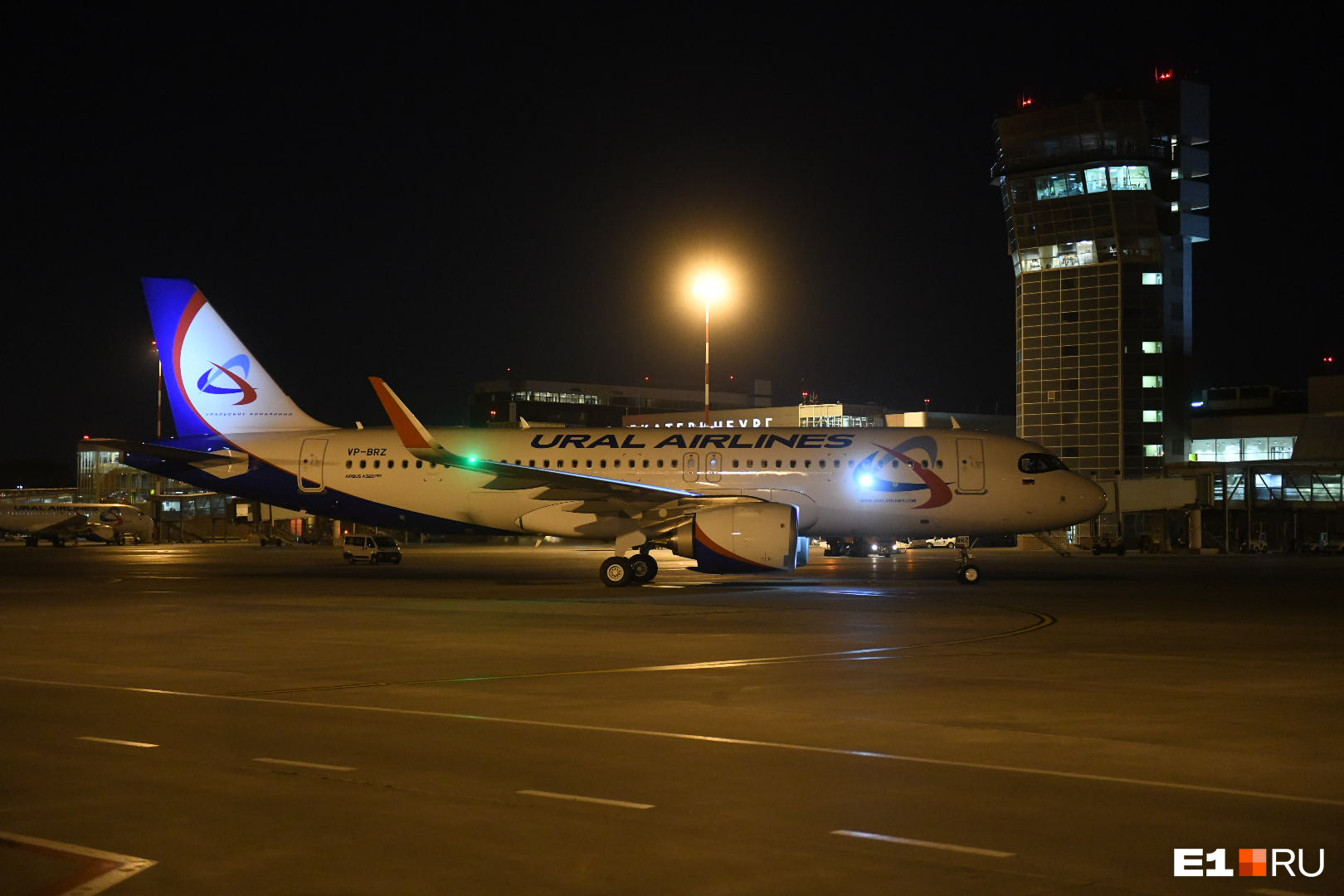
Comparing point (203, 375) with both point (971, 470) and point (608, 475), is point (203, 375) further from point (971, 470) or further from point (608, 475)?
point (971, 470)

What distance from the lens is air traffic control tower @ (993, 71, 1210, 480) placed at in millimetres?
84938

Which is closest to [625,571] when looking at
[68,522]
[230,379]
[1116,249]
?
[230,379]

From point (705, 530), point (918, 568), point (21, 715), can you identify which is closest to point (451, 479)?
point (705, 530)

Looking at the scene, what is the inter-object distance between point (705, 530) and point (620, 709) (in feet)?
50.5

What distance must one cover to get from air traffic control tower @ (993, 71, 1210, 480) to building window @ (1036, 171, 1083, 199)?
0.08 meters

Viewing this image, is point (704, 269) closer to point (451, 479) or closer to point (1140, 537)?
point (451, 479)

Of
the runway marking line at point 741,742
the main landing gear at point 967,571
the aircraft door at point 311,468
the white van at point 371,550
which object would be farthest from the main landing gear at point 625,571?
the white van at point 371,550

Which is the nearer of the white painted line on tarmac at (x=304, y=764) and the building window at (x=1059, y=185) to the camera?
the white painted line on tarmac at (x=304, y=764)

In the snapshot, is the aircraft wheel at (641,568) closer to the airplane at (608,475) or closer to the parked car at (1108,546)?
the airplane at (608,475)

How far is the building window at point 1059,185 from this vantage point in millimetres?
86000

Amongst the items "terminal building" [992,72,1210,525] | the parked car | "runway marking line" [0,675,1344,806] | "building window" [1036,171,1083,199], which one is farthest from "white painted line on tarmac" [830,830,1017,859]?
"building window" [1036,171,1083,199]

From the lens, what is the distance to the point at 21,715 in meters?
10.4

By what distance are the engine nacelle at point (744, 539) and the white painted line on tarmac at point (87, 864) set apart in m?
20.0

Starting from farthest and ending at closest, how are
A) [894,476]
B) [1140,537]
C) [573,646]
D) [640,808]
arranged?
1. [1140,537]
2. [894,476]
3. [573,646]
4. [640,808]
